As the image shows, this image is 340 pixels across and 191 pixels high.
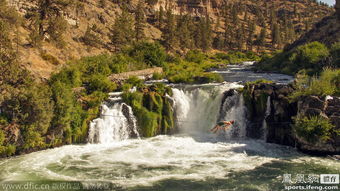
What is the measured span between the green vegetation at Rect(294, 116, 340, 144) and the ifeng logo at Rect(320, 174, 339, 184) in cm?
324

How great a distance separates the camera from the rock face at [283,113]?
1909cm

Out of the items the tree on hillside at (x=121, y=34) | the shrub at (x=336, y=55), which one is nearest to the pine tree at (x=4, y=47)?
the tree on hillside at (x=121, y=34)

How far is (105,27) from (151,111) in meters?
52.5

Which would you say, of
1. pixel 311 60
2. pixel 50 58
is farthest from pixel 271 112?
pixel 50 58

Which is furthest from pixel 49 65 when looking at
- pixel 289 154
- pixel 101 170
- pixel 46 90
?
pixel 289 154

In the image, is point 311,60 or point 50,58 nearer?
point 50,58

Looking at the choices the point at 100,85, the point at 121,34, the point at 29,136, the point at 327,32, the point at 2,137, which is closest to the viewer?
the point at 2,137

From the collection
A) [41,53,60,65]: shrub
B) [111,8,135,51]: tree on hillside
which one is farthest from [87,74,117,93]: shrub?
[111,8,135,51]: tree on hillside

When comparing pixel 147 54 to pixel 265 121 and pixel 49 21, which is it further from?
pixel 265 121

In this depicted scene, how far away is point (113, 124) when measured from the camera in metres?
24.4

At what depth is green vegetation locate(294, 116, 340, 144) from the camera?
18438 mm

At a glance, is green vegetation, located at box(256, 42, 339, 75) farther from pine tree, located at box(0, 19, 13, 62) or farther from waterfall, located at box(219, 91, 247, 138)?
pine tree, located at box(0, 19, 13, 62)

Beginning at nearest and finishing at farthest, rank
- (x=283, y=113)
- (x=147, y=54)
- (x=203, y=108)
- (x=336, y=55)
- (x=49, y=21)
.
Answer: (x=283, y=113) < (x=203, y=108) < (x=336, y=55) < (x=49, y=21) < (x=147, y=54)

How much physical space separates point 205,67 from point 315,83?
42.5 meters
